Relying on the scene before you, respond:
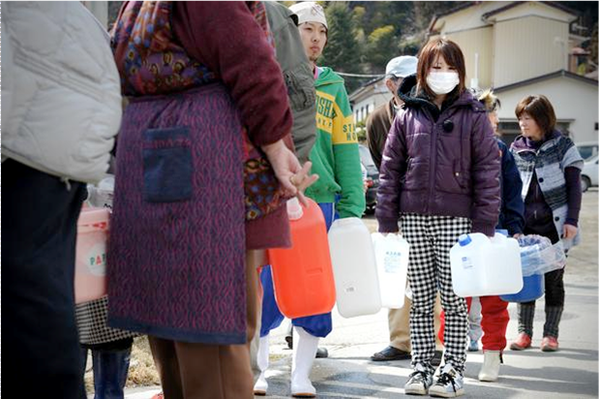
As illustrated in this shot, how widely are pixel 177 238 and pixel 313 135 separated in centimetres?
151

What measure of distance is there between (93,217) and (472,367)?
365 centimetres

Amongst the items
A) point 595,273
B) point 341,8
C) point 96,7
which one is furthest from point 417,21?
point 96,7

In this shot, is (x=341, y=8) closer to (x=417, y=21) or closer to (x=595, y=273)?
(x=417, y=21)

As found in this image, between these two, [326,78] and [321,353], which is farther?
[321,353]

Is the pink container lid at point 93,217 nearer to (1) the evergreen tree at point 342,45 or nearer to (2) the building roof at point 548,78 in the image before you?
(2) the building roof at point 548,78

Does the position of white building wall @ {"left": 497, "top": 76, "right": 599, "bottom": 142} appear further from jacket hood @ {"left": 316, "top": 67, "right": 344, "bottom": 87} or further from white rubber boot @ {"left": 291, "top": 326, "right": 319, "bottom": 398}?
white rubber boot @ {"left": 291, "top": 326, "right": 319, "bottom": 398}

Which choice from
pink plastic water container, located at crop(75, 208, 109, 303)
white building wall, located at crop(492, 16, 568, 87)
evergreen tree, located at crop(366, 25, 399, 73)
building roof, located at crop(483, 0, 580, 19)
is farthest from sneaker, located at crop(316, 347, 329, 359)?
evergreen tree, located at crop(366, 25, 399, 73)

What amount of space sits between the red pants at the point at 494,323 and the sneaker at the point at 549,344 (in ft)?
3.00

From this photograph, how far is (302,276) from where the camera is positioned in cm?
327

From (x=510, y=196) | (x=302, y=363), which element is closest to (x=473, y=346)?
(x=510, y=196)

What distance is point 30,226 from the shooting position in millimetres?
2297

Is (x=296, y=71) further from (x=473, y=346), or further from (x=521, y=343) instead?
(x=521, y=343)

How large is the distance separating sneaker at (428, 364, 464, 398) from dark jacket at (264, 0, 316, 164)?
1.72 meters

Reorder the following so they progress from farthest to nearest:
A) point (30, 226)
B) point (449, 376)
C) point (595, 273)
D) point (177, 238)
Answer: point (595, 273) < point (449, 376) < point (177, 238) < point (30, 226)
